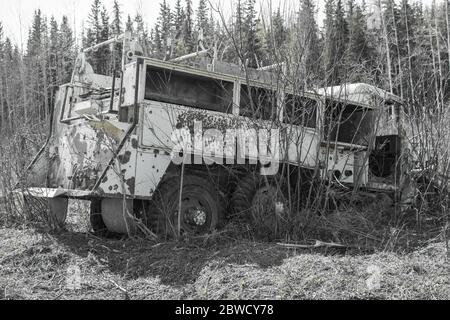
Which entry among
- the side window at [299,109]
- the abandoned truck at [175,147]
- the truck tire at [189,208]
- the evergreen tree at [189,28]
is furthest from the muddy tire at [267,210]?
the evergreen tree at [189,28]

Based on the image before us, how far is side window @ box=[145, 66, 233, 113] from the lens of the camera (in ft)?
21.0

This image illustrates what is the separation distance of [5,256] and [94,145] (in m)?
1.61

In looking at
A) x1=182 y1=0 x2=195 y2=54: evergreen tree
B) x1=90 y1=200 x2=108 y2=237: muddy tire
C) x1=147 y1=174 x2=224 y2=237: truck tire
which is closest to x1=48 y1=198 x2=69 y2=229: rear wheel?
x1=90 y1=200 x2=108 y2=237: muddy tire

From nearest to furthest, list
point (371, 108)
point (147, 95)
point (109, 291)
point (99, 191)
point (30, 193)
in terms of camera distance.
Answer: point (109, 291)
point (99, 191)
point (147, 95)
point (30, 193)
point (371, 108)

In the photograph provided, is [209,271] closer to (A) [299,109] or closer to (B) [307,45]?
(A) [299,109]

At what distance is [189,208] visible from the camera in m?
6.55

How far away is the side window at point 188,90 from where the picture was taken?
6387 millimetres

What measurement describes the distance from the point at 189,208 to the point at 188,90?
1.49 m

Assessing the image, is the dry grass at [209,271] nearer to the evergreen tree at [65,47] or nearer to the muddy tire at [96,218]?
the muddy tire at [96,218]

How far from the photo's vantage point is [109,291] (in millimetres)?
4613

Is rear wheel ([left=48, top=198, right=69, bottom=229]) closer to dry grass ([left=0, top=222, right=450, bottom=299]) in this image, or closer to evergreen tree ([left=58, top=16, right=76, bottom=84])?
dry grass ([left=0, top=222, right=450, bottom=299])

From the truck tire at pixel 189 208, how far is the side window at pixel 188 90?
3.13 ft
